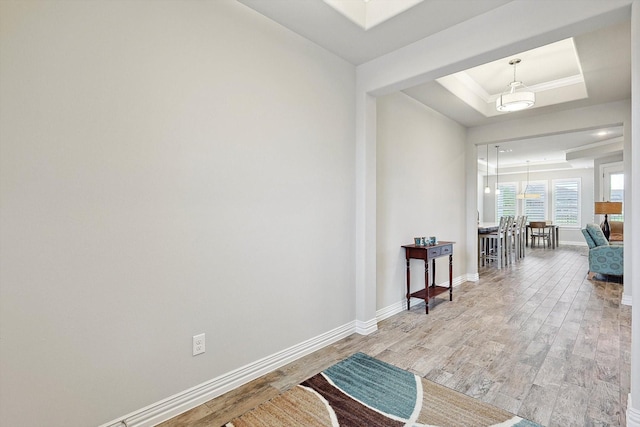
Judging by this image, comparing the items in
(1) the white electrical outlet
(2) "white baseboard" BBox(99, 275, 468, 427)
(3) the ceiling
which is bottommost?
(2) "white baseboard" BBox(99, 275, 468, 427)

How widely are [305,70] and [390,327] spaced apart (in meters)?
2.54

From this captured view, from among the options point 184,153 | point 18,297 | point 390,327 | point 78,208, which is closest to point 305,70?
point 184,153

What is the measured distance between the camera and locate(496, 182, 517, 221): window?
11.7 metres

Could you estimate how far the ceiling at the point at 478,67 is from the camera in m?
2.24

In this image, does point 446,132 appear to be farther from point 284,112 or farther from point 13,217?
point 13,217

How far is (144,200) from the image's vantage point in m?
1.72

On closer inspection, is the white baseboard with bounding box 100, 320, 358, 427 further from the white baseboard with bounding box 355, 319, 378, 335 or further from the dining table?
the dining table

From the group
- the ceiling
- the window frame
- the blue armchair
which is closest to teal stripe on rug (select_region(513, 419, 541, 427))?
the ceiling

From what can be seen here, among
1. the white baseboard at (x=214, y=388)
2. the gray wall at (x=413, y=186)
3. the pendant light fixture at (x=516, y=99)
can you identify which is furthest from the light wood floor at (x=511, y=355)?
the pendant light fixture at (x=516, y=99)

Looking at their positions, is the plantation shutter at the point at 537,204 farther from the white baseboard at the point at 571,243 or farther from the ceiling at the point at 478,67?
the ceiling at the point at 478,67

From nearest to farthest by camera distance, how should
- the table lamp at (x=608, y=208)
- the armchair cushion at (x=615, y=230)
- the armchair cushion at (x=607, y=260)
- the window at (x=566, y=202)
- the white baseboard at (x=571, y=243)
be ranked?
the armchair cushion at (x=607, y=260), the table lamp at (x=608, y=208), the armchair cushion at (x=615, y=230), the white baseboard at (x=571, y=243), the window at (x=566, y=202)

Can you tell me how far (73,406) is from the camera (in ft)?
4.94

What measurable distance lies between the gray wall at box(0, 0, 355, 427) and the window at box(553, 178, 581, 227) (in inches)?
453

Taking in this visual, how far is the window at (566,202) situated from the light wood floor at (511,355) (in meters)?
7.50
